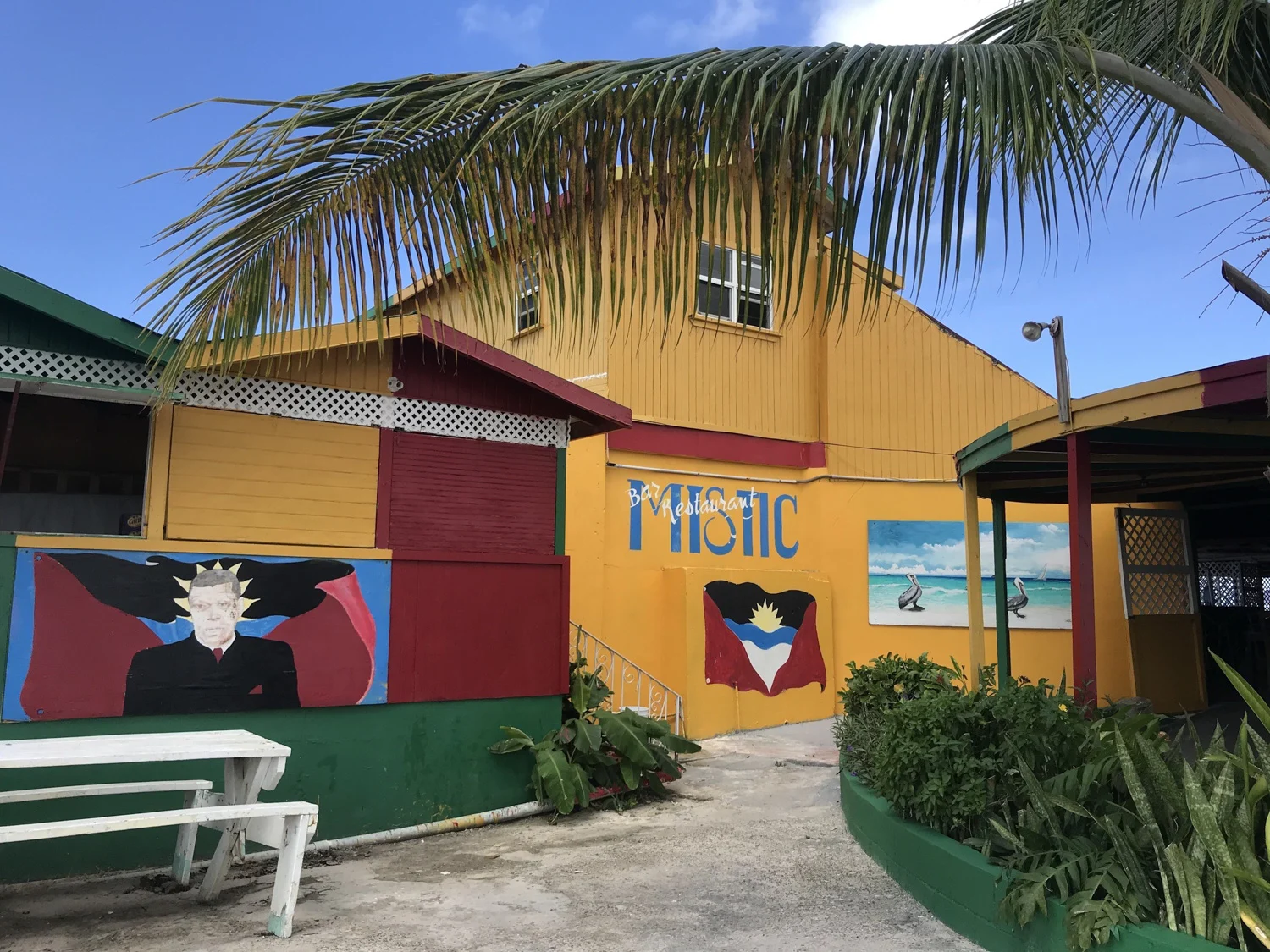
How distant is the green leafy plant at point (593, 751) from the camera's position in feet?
25.5

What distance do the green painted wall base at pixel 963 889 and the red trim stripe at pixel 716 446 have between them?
22.0 ft

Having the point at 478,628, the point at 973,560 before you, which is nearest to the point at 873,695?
the point at 973,560

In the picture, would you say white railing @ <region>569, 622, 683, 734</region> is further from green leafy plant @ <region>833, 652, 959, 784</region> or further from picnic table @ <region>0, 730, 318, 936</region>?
picnic table @ <region>0, 730, 318, 936</region>

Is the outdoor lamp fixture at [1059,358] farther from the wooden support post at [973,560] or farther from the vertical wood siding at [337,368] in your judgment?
the vertical wood siding at [337,368]

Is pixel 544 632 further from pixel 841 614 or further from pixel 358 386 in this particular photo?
pixel 841 614

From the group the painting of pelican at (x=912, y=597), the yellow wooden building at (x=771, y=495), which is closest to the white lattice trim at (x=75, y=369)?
the yellow wooden building at (x=771, y=495)

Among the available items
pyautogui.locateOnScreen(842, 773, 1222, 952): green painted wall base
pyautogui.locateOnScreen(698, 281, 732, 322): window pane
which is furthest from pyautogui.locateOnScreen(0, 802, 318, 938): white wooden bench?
pyautogui.locateOnScreen(698, 281, 732, 322): window pane

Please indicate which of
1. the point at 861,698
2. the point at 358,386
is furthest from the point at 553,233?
Answer: the point at 861,698

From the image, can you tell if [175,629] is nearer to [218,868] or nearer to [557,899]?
[218,868]

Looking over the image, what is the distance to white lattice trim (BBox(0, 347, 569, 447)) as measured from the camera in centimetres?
626

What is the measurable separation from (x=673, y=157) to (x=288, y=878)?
4021 millimetres

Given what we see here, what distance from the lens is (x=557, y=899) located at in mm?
5559

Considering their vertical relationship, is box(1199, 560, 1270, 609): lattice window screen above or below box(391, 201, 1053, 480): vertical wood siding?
below

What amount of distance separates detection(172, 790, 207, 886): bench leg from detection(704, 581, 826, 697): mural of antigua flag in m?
7.05
